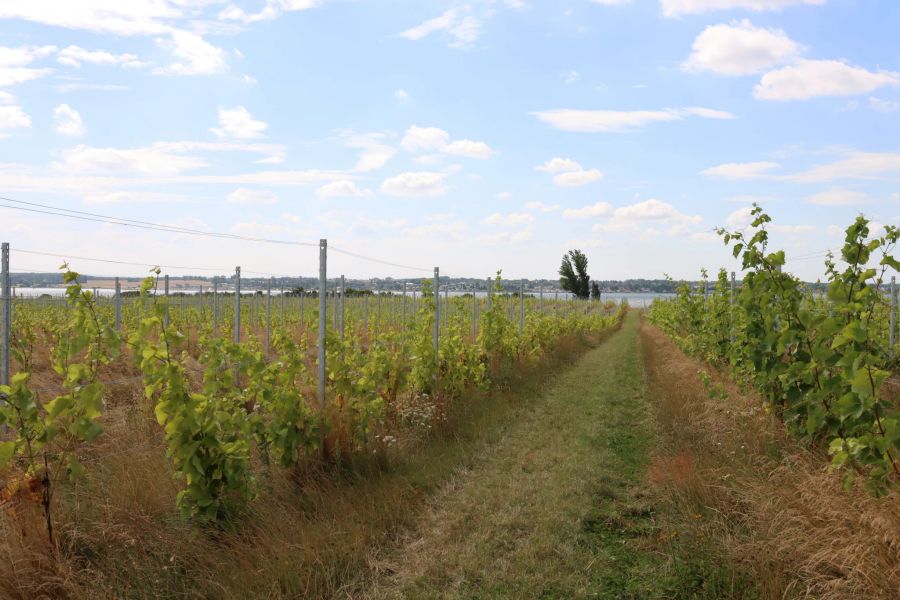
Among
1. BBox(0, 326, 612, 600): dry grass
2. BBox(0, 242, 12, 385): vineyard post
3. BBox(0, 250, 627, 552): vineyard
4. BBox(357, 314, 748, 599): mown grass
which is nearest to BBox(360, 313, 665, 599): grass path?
BBox(357, 314, 748, 599): mown grass

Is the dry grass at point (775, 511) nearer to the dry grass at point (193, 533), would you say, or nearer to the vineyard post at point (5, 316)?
the dry grass at point (193, 533)

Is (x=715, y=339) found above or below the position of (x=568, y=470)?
above

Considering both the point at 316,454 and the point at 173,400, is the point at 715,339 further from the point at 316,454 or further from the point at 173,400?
the point at 173,400

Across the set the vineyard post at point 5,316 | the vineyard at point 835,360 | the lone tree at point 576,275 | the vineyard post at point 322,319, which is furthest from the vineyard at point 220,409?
the lone tree at point 576,275

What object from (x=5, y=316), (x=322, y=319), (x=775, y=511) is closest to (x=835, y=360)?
(x=775, y=511)

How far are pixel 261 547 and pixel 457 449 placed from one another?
9.01 feet

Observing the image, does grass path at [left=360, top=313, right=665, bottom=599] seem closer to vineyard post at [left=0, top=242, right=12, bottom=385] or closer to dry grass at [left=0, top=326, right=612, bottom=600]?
dry grass at [left=0, top=326, right=612, bottom=600]

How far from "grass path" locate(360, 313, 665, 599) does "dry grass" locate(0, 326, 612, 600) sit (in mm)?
272

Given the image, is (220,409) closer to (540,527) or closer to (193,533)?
(193,533)

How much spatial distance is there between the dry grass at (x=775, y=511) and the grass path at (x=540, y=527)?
0.37 meters

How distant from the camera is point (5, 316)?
514cm

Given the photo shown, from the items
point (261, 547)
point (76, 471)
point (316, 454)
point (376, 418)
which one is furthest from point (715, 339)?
point (76, 471)

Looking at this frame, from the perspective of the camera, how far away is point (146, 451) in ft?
17.7

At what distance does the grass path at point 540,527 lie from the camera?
3.84 meters
